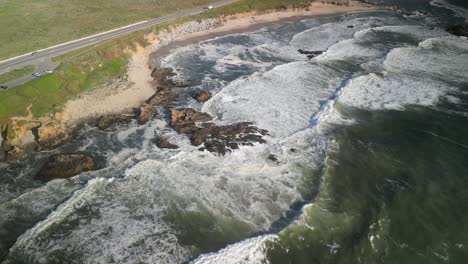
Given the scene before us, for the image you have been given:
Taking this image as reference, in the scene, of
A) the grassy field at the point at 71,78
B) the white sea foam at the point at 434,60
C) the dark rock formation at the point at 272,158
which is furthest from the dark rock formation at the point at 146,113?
the white sea foam at the point at 434,60

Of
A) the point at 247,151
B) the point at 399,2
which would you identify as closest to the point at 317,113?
the point at 247,151

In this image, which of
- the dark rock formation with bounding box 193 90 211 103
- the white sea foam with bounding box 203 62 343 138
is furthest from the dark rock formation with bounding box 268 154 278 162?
the dark rock formation with bounding box 193 90 211 103

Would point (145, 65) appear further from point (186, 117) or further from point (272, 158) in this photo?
point (272, 158)

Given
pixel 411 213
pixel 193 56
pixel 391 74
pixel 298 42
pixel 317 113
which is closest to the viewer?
pixel 411 213

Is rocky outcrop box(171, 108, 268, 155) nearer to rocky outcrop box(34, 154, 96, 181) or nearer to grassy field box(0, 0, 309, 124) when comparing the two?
rocky outcrop box(34, 154, 96, 181)

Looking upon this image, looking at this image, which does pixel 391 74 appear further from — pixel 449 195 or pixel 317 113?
pixel 449 195

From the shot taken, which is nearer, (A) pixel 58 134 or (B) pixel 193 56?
(A) pixel 58 134
